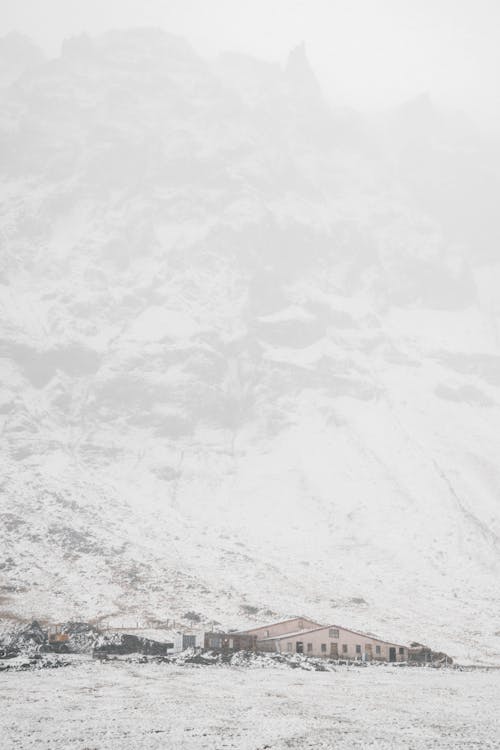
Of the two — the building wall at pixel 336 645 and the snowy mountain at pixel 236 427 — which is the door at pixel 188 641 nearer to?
the building wall at pixel 336 645

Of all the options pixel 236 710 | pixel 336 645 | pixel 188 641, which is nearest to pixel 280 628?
pixel 336 645

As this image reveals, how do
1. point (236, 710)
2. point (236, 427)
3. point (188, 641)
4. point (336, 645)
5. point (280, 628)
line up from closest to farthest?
point (236, 710) < point (188, 641) < point (336, 645) < point (280, 628) < point (236, 427)

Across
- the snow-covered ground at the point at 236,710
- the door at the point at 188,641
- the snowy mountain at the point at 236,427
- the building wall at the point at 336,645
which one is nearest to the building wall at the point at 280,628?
the building wall at the point at 336,645

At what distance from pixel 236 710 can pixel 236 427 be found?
114210 mm

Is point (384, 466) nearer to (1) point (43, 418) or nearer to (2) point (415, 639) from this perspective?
(2) point (415, 639)

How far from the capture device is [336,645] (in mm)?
58062

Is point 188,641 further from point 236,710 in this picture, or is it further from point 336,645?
point 236,710

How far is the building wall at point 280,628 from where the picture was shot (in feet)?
196

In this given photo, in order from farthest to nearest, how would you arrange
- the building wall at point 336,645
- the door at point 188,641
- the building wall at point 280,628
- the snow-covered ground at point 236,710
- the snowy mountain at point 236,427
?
the snowy mountain at point 236,427 → the building wall at point 280,628 → the building wall at point 336,645 → the door at point 188,641 → the snow-covered ground at point 236,710

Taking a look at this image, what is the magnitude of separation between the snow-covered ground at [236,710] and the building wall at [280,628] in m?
14.1

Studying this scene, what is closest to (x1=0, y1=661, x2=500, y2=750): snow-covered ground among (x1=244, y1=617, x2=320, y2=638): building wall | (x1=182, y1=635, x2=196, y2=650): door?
(x1=182, y1=635, x2=196, y2=650): door

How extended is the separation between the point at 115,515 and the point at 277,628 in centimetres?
4728

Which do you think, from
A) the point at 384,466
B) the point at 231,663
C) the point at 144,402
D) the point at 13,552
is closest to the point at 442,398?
the point at 384,466

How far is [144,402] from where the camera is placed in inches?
5630
